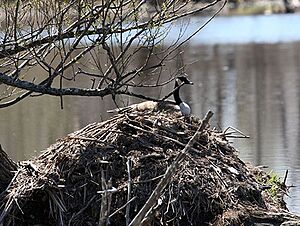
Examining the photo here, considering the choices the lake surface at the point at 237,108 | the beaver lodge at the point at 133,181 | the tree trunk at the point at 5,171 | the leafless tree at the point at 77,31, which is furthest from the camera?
the lake surface at the point at 237,108

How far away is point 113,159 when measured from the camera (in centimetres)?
824

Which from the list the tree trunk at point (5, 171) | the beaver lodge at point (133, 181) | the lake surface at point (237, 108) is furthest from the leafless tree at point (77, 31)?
the lake surface at point (237, 108)

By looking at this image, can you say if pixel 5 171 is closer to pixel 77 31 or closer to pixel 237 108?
pixel 77 31

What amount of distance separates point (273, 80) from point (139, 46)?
54.4 feet

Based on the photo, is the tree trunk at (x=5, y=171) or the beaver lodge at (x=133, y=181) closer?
the beaver lodge at (x=133, y=181)

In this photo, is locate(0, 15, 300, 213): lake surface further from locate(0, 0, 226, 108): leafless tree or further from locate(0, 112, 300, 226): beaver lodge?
locate(0, 0, 226, 108): leafless tree

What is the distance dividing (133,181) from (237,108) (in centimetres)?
1141

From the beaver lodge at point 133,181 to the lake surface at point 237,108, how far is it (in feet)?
5.42

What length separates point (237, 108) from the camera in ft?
63.1

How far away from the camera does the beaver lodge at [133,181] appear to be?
7.98 metres

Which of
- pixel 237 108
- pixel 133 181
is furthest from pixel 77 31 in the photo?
pixel 237 108

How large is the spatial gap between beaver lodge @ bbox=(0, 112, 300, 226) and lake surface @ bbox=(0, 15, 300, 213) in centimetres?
165

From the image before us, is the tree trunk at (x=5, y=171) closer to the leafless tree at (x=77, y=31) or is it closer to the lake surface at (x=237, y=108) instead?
A: the leafless tree at (x=77, y=31)

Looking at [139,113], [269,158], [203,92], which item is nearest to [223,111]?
[203,92]
